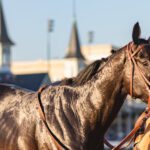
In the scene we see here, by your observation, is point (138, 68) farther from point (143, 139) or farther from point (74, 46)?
point (74, 46)

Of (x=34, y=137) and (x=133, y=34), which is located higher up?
(x=133, y=34)

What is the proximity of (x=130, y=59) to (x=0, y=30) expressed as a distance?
74.5 meters

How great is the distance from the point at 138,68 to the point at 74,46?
260ft

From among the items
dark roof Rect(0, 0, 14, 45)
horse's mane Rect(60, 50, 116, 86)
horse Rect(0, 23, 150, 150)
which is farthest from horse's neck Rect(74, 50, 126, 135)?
dark roof Rect(0, 0, 14, 45)

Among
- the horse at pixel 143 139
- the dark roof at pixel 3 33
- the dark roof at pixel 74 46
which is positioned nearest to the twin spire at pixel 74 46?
the dark roof at pixel 74 46

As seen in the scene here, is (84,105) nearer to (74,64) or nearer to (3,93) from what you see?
(3,93)

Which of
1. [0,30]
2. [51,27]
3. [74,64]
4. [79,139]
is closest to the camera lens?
[79,139]

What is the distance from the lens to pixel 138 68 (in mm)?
4898

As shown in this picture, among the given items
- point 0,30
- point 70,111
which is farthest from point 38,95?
point 0,30

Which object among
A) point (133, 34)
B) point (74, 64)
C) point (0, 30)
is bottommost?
point (74, 64)

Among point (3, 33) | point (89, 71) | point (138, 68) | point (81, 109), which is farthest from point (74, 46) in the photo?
point (138, 68)

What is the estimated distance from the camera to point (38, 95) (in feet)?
17.1

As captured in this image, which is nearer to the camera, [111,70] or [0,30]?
[111,70]

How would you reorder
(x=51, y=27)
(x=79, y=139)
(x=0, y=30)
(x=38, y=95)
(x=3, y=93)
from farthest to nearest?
(x=0, y=30) → (x=51, y=27) → (x=3, y=93) → (x=38, y=95) → (x=79, y=139)
